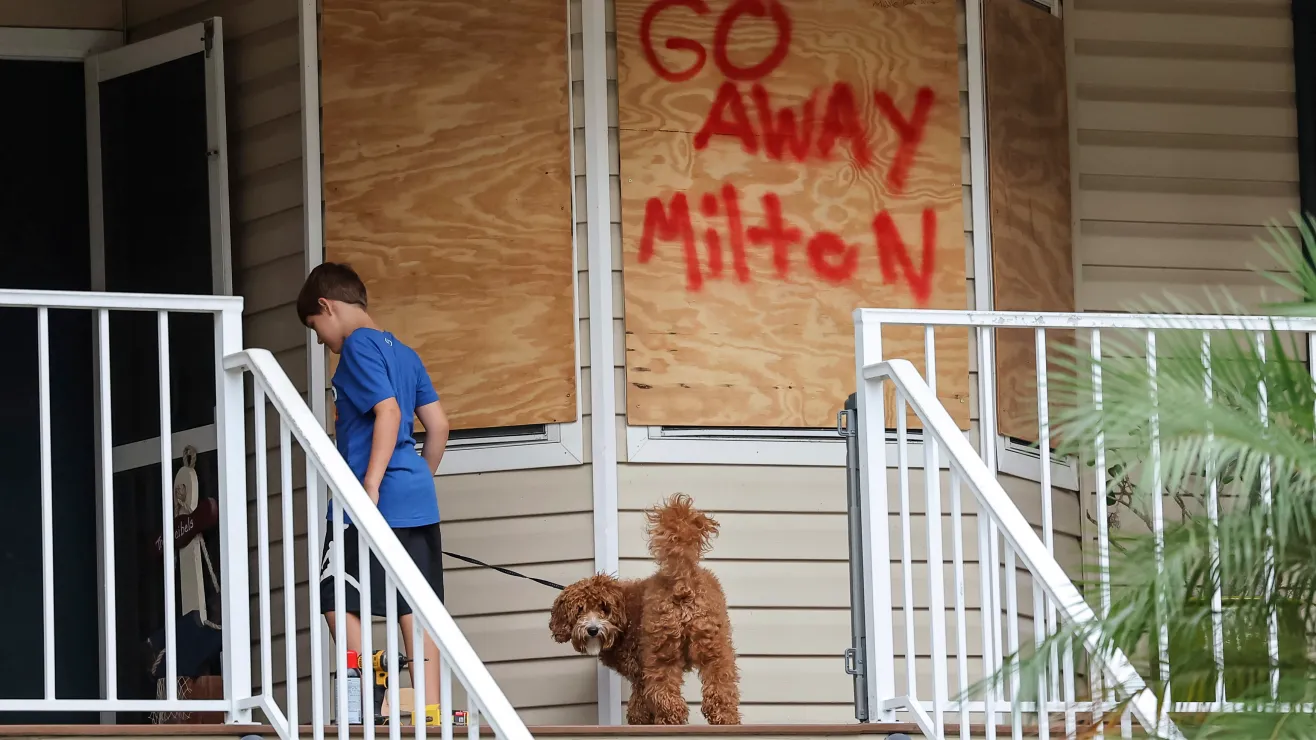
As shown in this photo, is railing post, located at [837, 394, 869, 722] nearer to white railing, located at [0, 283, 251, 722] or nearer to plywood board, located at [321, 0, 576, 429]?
plywood board, located at [321, 0, 576, 429]

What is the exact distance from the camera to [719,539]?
225 inches

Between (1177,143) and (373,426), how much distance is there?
11.6 ft

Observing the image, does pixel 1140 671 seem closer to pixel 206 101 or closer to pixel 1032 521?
pixel 1032 521

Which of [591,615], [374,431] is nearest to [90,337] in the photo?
[374,431]

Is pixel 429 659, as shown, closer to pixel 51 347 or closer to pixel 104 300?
pixel 104 300

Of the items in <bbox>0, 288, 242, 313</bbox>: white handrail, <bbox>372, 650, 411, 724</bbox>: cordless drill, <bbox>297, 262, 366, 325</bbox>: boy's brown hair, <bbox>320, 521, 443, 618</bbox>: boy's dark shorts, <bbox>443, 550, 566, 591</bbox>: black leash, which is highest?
<bbox>297, 262, 366, 325</bbox>: boy's brown hair

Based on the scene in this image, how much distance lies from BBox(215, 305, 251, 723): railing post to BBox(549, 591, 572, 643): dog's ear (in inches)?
41.9

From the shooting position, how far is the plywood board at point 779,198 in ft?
19.0

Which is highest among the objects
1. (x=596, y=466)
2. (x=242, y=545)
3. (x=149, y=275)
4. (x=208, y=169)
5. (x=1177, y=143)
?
(x=1177, y=143)

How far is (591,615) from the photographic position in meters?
5.12

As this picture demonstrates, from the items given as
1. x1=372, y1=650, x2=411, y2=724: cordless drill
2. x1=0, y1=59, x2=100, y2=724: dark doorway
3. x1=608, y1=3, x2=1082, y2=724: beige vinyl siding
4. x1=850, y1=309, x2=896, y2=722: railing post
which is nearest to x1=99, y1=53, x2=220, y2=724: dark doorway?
x1=0, y1=59, x2=100, y2=724: dark doorway

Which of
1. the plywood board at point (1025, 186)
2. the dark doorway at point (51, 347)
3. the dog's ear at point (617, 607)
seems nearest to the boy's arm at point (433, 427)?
the dog's ear at point (617, 607)

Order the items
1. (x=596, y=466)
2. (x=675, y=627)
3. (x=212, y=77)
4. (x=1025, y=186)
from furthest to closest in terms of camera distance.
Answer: (x=1025, y=186) < (x=212, y=77) < (x=596, y=466) < (x=675, y=627)

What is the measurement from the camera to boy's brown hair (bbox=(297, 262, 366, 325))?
Result: 191 inches
